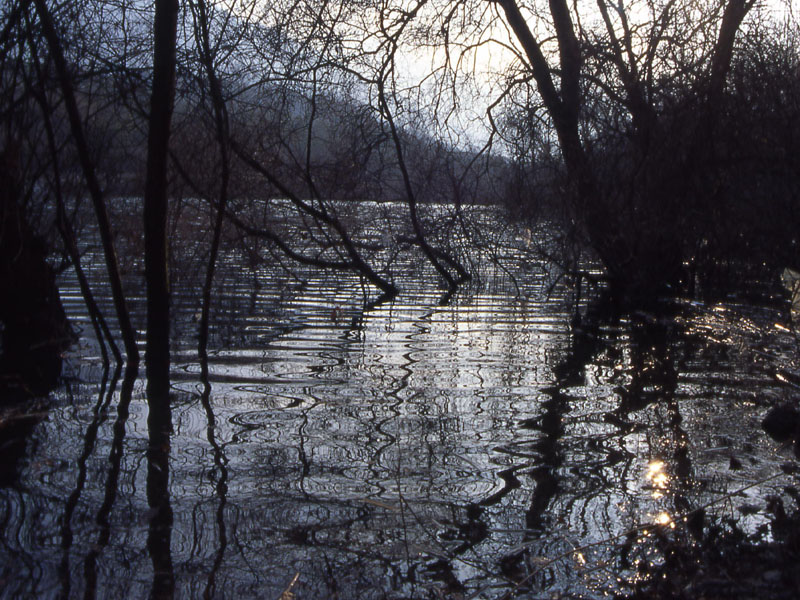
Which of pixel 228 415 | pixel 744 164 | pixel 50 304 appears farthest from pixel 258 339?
pixel 744 164

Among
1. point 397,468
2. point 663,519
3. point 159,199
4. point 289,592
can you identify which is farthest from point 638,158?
point 289,592

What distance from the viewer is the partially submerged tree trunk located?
329 inches

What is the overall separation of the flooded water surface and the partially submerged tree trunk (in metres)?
0.38

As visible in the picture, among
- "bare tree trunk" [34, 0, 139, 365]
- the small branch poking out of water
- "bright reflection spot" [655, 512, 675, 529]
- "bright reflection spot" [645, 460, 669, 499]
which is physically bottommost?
the small branch poking out of water

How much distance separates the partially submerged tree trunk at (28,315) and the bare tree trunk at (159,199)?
982mm

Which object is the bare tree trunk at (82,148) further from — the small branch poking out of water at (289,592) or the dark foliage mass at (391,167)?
the small branch poking out of water at (289,592)

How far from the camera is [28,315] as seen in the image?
927 cm

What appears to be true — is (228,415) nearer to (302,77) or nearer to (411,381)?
(411,381)

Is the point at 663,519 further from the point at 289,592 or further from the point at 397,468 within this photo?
the point at 289,592

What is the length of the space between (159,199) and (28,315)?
2.38m

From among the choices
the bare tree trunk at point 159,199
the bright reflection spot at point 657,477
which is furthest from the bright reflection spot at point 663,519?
the bare tree trunk at point 159,199

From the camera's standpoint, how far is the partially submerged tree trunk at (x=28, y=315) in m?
8.37

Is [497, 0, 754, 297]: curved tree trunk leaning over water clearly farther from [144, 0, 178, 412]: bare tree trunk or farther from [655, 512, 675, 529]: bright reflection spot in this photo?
[655, 512, 675, 529]: bright reflection spot

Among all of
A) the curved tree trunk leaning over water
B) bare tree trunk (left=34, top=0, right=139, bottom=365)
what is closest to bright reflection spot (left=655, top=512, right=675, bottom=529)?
bare tree trunk (left=34, top=0, right=139, bottom=365)
